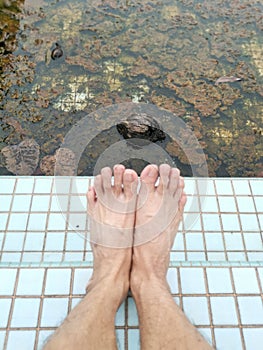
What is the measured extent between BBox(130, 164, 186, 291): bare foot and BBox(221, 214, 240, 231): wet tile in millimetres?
220

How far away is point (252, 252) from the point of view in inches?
70.0

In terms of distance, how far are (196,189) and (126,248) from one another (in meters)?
0.54

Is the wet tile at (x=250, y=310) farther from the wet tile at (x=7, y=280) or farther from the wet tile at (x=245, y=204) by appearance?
the wet tile at (x=7, y=280)

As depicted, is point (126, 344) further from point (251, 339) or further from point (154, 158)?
point (154, 158)

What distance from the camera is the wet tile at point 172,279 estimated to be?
1423 mm

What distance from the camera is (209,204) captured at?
1912 millimetres

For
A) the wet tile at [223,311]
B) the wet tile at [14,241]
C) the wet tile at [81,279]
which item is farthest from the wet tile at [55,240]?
the wet tile at [223,311]

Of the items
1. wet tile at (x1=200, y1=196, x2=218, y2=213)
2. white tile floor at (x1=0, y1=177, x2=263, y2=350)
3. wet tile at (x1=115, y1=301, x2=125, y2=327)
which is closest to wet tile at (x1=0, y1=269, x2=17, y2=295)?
white tile floor at (x1=0, y1=177, x2=263, y2=350)

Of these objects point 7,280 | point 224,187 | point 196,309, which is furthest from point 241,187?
point 7,280

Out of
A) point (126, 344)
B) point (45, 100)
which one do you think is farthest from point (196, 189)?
point (45, 100)

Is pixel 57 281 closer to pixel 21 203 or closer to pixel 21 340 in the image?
pixel 21 340

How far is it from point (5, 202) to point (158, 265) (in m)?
0.78

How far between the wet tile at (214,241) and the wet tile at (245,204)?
175 millimetres

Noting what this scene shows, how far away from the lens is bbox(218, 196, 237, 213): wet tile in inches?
74.6
